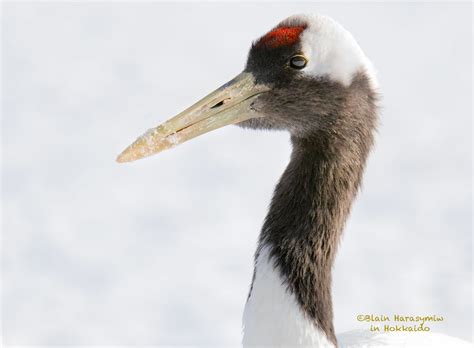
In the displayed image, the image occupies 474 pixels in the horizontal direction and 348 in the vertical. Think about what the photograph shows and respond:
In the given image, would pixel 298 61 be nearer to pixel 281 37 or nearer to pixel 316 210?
pixel 281 37

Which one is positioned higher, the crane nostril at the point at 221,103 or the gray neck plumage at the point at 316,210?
the crane nostril at the point at 221,103

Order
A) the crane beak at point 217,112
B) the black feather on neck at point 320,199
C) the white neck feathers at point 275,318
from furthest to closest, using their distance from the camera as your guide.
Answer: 1. the crane beak at point 217,112
2. the black feather on neck at point 320,199
3. the white neck feathers at point 275,318

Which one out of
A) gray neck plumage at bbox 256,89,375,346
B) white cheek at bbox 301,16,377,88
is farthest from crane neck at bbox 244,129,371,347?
white cheek at bbox 301,16,377,88

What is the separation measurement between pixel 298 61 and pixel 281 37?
0.42 feet

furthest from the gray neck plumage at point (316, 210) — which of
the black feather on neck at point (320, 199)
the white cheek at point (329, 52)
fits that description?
the white cheek at point (329, 52)

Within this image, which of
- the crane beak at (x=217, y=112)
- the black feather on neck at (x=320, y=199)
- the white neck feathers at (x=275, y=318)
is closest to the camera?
the white neck feathers at (x=275, y=318)

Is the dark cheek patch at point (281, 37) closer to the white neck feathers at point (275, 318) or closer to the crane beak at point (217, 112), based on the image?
the crane beak at point (217, 112)

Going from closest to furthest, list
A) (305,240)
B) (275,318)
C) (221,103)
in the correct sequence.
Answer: (275,318), (305,240), (221,103)

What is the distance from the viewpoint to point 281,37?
3.58 m

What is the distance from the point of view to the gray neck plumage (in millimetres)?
3498

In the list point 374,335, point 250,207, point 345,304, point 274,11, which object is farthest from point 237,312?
point 274,11

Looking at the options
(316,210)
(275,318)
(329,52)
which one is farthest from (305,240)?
(329,52)

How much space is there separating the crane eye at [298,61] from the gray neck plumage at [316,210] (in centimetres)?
31

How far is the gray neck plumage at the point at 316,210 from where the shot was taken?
3.50m
